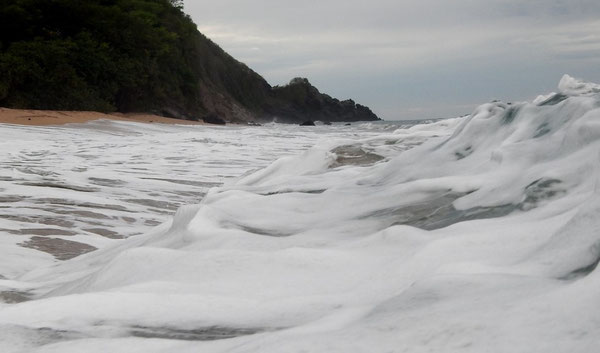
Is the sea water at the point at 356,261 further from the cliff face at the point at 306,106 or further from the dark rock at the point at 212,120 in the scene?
the cliff face at the point at 306,106

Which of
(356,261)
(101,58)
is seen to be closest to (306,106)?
(101,58)

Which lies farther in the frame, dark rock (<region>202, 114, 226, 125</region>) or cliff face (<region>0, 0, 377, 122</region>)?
dark rock (<region>202, 114, 226, 125</region>)

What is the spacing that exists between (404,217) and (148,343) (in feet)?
4.02

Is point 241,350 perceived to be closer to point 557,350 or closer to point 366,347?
point 366,347

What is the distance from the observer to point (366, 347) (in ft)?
3.46

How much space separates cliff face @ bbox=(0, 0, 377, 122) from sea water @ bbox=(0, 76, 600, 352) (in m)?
21.3

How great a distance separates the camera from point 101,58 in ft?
86.7

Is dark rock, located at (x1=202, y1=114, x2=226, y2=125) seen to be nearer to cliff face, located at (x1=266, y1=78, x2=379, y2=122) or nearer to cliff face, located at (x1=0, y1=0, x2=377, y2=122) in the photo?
cliff face, located at (x1=0, y1=0, x2=377, y2=122)

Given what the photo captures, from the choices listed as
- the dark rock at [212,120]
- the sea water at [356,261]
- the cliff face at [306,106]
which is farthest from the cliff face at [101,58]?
the sea water at [356,261]

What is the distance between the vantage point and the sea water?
1114mm

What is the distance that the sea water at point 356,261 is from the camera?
3.66 feet

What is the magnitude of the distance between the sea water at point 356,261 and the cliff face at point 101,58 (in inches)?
839

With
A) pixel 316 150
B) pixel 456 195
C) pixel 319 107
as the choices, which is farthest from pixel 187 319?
pixel 319 107

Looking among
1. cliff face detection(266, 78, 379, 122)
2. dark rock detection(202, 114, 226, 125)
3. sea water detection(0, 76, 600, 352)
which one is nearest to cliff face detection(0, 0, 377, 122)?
dark rock detection(202, 114, 226, 125)
